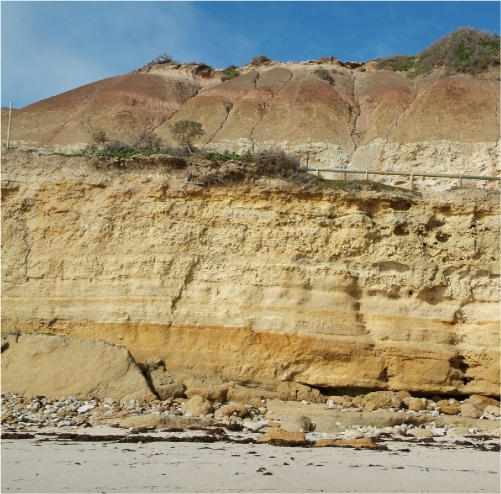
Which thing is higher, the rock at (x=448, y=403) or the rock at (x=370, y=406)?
the rock at (x=448, y=403)

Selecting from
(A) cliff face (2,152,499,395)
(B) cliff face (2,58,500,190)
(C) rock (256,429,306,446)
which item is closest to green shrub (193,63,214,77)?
(B) cliff face (2,58,500,190)

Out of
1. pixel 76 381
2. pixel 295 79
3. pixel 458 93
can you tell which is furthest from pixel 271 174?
pixel 295 79

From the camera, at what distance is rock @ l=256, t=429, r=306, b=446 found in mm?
10305

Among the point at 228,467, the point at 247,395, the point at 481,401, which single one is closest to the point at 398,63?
the point at 481,401

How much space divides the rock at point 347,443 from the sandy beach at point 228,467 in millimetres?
267

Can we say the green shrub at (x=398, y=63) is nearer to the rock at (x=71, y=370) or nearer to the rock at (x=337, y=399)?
the rock at (x=337, y=399)

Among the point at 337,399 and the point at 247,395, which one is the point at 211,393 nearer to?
the point at 247,395

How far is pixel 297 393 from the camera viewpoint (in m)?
14.0

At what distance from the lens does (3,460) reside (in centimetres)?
852

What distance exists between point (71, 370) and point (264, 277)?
16.3 ft

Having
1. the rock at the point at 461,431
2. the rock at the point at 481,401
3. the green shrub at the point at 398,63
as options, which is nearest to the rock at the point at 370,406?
the rock at the point at 461,431

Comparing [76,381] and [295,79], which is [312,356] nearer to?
[76,381]

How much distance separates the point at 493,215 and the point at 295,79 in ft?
94.1

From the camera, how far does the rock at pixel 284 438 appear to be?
10305mm
